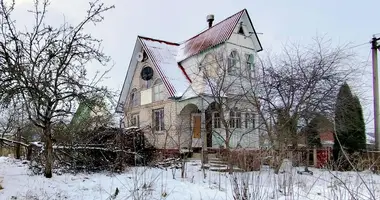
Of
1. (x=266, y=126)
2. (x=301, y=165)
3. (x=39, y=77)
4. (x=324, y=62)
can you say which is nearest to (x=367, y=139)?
(x=301, y=165)

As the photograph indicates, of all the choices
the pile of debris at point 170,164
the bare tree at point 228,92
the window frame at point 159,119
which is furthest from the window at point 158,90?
the pile of debris at point 170,164

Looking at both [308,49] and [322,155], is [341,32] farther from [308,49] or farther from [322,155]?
[322,155]

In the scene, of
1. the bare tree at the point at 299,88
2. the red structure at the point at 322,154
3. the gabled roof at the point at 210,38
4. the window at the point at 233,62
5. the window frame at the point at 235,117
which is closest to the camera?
the bare tree at the point at 299,88

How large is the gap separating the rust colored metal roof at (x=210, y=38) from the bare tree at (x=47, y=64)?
871cm

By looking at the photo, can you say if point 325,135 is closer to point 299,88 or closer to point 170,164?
point 299,88

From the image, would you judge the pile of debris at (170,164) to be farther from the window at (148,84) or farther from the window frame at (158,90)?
the window at (148,84)

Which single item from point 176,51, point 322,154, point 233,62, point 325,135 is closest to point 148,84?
point 176,51

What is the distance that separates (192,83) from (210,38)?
105 inches

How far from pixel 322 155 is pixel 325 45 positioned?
168 inches

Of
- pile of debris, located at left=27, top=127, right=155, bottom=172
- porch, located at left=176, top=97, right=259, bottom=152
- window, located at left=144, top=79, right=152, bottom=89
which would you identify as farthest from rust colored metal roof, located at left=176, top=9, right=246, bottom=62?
pile of debris, located at left=27, top=127, right=155, bottom=172

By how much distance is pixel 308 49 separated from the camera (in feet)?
42.2

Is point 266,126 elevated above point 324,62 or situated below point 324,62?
below

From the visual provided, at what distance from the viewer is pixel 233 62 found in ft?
50.7

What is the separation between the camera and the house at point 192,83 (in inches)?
544
